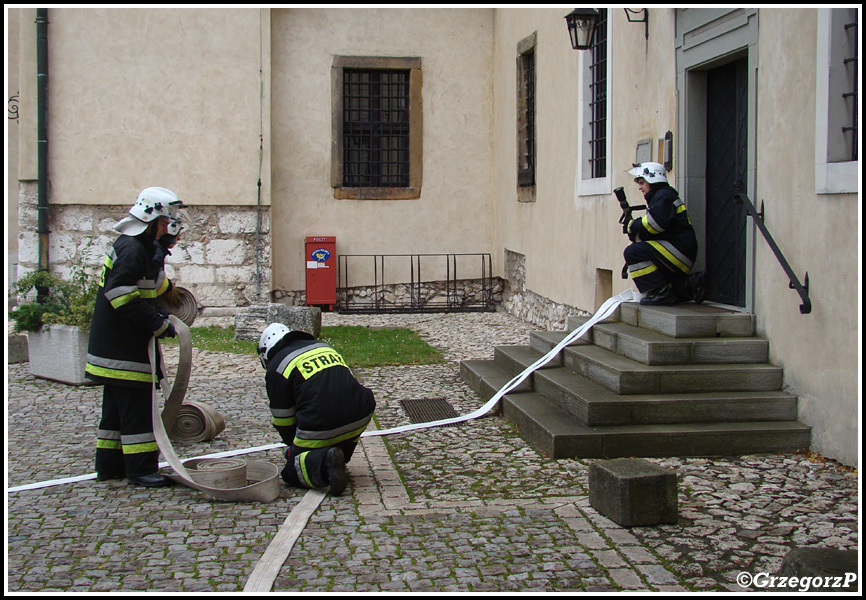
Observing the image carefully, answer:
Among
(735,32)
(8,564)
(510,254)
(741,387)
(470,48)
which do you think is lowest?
(8,564)

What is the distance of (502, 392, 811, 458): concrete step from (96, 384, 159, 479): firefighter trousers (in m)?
2.66

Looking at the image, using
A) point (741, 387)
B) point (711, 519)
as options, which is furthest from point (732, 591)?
point (741, 387)

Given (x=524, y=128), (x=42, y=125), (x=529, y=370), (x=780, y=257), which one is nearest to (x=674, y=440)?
(x=780, y=257)

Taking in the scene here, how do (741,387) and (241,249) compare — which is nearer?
(741,387)

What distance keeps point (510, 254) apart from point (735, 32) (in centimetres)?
835

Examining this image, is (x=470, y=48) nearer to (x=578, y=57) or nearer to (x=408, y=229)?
(x=408, y=229)

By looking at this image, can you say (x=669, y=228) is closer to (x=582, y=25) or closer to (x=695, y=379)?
(x=695, y=379)

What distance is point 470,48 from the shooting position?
53.6 ft

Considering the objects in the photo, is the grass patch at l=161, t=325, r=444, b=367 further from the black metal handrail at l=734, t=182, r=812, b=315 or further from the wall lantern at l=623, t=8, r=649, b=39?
the black metal handrail at l=734, t=182, r=812, b=315

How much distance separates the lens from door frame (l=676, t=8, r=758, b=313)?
7.22 m

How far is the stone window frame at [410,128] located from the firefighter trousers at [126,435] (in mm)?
10488

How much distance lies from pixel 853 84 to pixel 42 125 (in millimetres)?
12596

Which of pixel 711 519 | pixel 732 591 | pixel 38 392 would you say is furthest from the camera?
pixel 38 392

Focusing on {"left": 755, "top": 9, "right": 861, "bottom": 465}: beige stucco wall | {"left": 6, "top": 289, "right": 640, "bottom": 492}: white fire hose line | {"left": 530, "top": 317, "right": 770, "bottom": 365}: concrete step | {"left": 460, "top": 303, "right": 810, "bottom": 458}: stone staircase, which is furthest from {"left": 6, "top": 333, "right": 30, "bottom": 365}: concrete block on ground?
{"left": 755, "top": 9, "right": 861, "bottom": 465}: beige stucco wall
